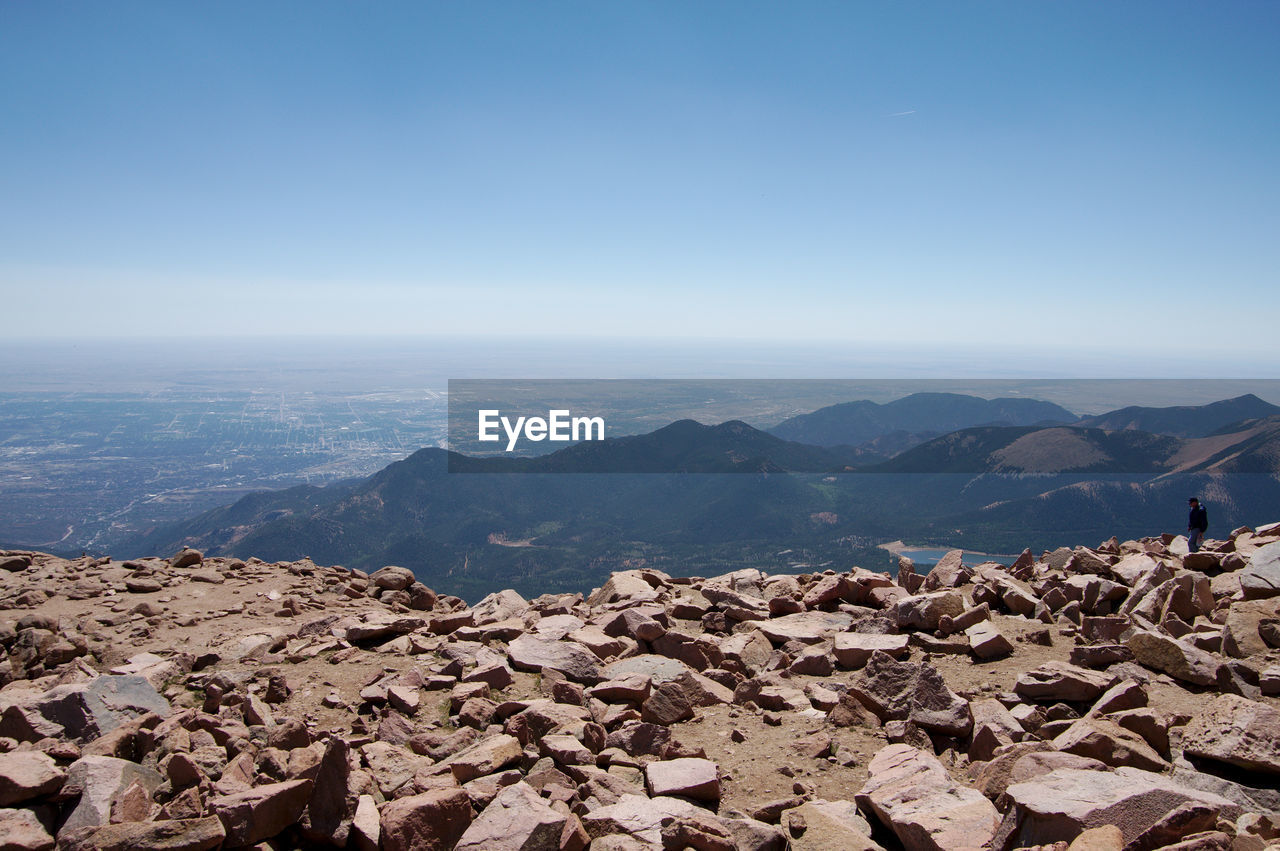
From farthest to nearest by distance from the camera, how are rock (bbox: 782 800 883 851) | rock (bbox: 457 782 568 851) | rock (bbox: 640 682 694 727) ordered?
1. rock (bbox: 640 682 694 727)
2. rock (bbox: 782 800 883 851)
3. rock (bbox: 457 782 568 851)

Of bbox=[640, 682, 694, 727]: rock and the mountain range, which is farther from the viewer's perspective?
the mountain range

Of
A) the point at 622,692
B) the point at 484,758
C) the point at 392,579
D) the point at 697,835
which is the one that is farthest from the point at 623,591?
the point at 697,835

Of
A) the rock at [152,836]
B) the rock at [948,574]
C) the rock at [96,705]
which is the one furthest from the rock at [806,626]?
the rock at [96,705]

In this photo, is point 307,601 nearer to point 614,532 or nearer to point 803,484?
point 614,532

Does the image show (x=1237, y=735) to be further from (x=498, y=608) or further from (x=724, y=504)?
(x=724, y=504)

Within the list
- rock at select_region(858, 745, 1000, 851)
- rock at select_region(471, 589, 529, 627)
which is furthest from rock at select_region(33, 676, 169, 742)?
rock at select_region(858, 745, 1000, 851)

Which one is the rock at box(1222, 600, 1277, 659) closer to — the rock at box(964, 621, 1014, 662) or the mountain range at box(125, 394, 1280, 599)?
the rock at box(964, 621, 1014, 662)

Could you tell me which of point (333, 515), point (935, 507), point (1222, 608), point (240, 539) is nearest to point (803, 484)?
point (935, 507)
